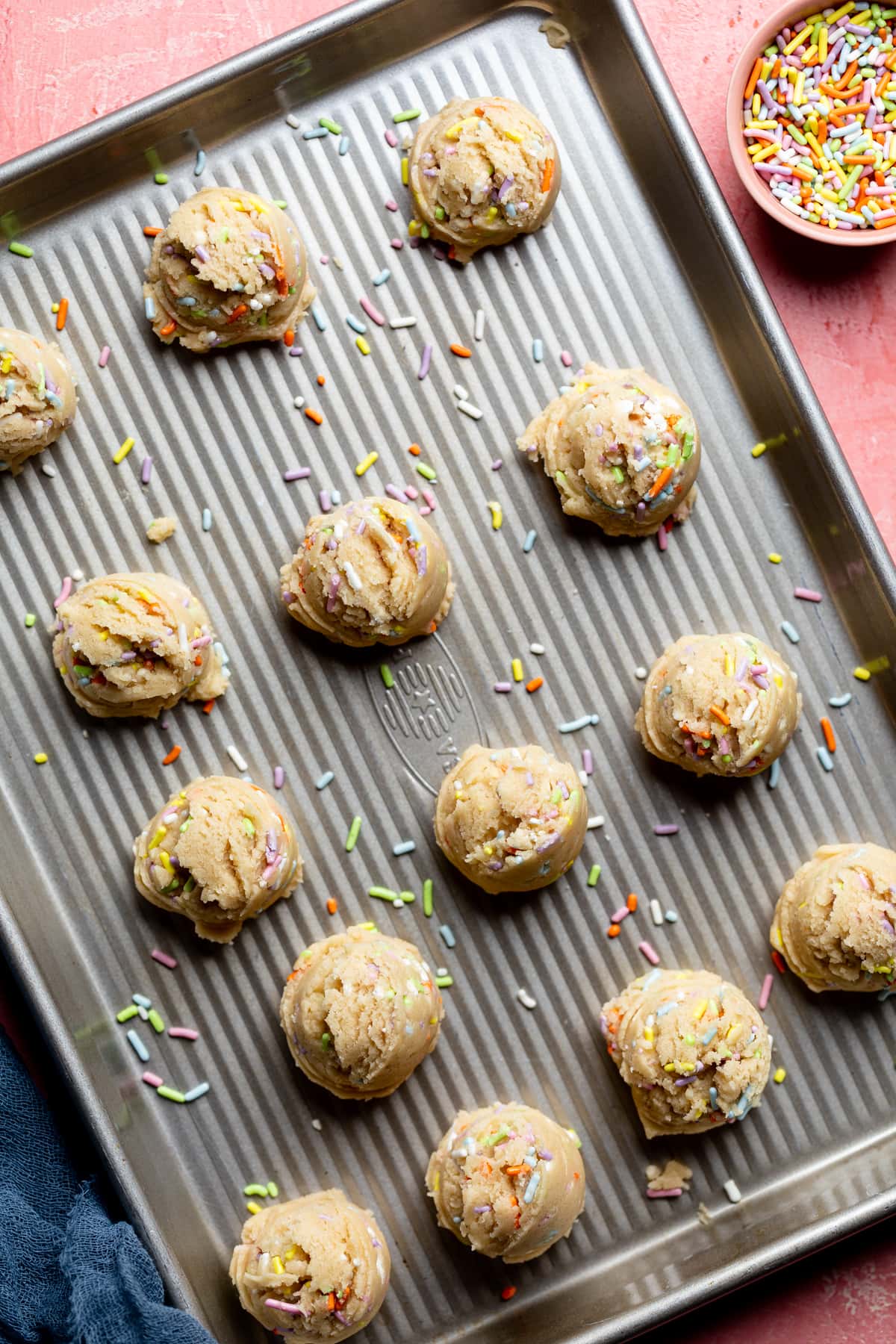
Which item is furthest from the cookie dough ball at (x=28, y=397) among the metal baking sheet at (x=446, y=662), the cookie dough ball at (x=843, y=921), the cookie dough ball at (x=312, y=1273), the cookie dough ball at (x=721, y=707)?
the cookie dough ball at (x=843, y=921)

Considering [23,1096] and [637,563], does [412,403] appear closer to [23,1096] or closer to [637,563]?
[637,563]

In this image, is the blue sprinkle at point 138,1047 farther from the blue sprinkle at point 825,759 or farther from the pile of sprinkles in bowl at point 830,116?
the pile of sprinkles in bowl at point 830,116

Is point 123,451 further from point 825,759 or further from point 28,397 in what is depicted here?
point 825,759

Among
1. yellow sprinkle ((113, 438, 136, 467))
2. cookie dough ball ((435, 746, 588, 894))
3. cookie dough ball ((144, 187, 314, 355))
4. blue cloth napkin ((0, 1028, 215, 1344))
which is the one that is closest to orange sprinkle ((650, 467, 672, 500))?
cookie dough ball ((435, 746, 588, 894))

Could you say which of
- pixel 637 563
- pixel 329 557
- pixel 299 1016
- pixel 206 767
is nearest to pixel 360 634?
pixel 329 557

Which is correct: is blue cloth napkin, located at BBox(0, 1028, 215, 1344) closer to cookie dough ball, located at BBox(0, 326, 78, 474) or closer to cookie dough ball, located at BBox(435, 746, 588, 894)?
cookie dough ball, located at BBox(435, 746, 588, 894)

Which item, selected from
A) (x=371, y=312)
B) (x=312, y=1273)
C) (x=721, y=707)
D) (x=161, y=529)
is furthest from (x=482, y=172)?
(x=312, y=1273)

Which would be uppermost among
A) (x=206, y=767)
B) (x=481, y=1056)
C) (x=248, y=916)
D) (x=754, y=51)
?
(x=754, y=51)
